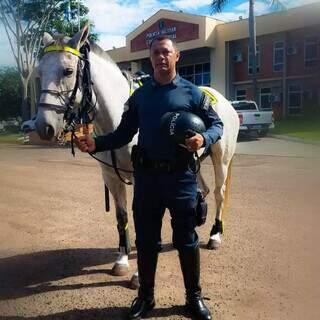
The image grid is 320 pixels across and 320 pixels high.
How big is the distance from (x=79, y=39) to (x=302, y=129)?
903 inches

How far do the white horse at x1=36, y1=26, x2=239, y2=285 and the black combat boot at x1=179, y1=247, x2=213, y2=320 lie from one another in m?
0.87

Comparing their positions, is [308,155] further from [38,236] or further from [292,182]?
[38,236]

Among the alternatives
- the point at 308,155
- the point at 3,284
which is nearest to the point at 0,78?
the point at 308,155

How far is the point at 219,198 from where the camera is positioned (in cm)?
603

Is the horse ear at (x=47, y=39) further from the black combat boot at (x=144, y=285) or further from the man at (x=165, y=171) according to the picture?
the black combat boot at (x=144, y=285)

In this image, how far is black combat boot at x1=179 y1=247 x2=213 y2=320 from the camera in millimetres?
3695

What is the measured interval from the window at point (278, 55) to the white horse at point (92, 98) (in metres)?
30.0

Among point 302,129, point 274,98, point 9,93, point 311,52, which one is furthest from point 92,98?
point 9,93

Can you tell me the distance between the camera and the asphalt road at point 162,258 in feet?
13.3

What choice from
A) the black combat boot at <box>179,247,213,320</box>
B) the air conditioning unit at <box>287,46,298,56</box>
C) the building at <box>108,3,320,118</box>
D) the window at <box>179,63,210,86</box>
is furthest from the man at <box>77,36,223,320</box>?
the window at <box>179,63,210,86</box>

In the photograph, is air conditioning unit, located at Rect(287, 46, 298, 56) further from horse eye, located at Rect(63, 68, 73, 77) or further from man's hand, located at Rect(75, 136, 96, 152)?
man's hand, located at Rect(75, 136, 96, 152)

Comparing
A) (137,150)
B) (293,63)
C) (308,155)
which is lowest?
(308,155)

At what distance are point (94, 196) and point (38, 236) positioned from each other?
8.92 feet

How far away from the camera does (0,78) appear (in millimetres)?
46781
